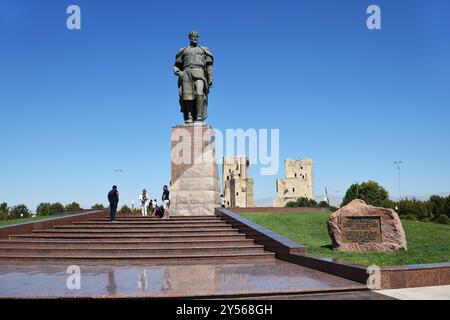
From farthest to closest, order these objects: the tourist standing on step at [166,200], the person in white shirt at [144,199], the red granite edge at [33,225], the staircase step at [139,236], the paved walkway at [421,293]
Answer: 1. the person in white shirt at [144,199]
2. the tourist standing on step at [166,200]
3. the red granite edge at [33,225]
4. the staircase step at [139,236]
5. the paved walkway at [421,293]

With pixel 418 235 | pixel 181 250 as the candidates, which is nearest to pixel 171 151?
pixel 181 250

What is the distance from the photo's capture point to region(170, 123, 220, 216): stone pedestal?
15.1m

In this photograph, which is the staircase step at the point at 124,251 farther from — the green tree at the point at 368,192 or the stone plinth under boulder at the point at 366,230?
the green tree at the point at 368,192

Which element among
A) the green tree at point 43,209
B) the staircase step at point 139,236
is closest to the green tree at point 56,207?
the green tree at point 43,209

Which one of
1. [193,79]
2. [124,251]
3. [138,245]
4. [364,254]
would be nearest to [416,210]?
[193,79]

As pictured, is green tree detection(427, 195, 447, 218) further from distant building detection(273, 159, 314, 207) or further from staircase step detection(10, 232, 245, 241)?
distant building detection(273, 159, 314, 207)

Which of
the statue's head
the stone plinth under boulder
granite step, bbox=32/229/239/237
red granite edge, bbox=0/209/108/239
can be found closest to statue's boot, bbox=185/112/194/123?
the statue's head

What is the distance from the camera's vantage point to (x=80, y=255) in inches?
354

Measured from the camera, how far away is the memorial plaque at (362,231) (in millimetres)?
9469

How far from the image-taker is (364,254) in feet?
28.5

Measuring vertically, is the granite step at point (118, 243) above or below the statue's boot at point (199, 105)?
below

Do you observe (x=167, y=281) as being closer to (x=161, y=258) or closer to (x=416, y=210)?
(x=161, y=258)

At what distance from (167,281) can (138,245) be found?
3.85m

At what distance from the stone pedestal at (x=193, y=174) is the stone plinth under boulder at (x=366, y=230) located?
20.2 ft
